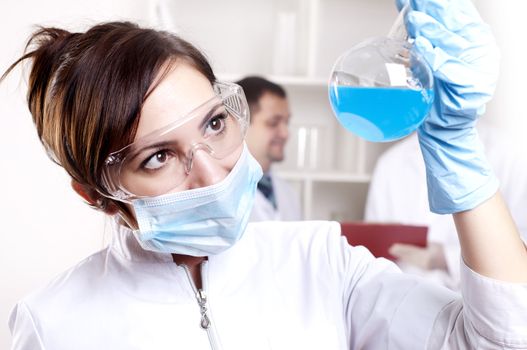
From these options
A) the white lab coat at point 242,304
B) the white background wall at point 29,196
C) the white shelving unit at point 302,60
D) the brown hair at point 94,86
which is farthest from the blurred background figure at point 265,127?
the brown hair at point 94,86

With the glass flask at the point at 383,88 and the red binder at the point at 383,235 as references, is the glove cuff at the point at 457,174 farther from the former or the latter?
the red binder at the point at 383,235

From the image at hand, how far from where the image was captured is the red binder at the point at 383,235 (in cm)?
238

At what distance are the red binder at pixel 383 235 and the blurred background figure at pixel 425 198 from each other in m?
0.03

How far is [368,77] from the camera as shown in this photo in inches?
37.3

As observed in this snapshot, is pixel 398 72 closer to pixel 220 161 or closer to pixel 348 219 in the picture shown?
pixel 220 161

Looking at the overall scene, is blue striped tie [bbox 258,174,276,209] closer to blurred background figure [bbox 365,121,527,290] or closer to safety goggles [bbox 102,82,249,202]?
blurred background figure [bbox 365,121,527,290]

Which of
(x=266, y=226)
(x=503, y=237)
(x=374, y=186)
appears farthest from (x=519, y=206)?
(x=503, y=237)

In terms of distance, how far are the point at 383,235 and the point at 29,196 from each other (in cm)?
139

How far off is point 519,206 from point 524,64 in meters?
0.95

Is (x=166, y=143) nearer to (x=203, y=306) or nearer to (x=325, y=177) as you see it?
(x=203, y=306)

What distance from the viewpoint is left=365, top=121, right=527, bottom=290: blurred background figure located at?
8.02ft

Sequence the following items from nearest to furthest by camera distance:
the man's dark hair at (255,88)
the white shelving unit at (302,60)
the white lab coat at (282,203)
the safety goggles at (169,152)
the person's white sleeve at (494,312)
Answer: the person's white sleeve at (494,312), the safety goggles at (169,152), the man's dark hair at (255,88), the white lab coat at (282,203), the white shelving unit at (302,60)

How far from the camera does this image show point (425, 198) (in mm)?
2961

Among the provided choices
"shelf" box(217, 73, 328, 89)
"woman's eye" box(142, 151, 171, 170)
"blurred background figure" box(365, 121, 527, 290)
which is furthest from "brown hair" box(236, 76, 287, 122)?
"woman's eye" box(142, 151, 171, 170)
